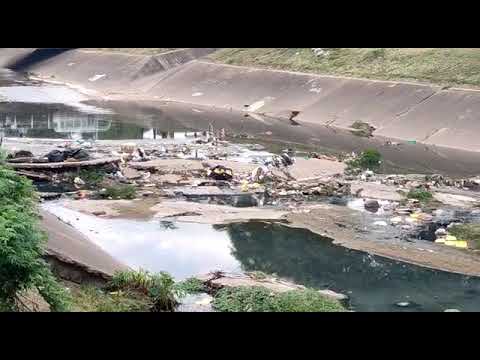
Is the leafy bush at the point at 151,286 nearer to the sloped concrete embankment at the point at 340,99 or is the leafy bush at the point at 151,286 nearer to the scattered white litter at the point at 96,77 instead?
the sloped concrete embankment at the point at 340,99

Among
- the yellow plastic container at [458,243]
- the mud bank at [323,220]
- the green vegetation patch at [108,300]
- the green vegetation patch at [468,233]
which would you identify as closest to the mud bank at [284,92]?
the green vegetation patch at [468,233]

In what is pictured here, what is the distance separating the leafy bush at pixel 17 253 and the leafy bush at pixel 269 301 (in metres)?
3.50

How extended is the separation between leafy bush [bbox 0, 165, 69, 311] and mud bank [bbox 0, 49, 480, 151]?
25.8 meters

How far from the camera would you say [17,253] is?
7.10 metres

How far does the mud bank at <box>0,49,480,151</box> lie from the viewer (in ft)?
110

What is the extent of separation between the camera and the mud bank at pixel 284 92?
110 feet

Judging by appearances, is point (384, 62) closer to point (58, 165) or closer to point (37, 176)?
point (58, 165)

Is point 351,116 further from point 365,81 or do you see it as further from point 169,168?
point 169,168

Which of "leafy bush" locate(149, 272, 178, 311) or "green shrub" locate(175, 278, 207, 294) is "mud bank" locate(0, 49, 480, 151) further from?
"leafy bush" locate(149, 272, 178, 311)

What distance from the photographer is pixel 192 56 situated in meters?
56.0

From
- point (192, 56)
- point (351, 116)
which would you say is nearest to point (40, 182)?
point (351, 116)

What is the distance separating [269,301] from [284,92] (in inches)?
1312

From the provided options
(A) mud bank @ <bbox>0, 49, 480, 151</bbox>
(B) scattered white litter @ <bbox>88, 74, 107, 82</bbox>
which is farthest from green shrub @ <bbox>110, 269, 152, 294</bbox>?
(B) scattered white litter @ <bbox>88, 74, 107, 82</bbox>

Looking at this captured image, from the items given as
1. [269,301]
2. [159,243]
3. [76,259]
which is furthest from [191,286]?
[159,243]
